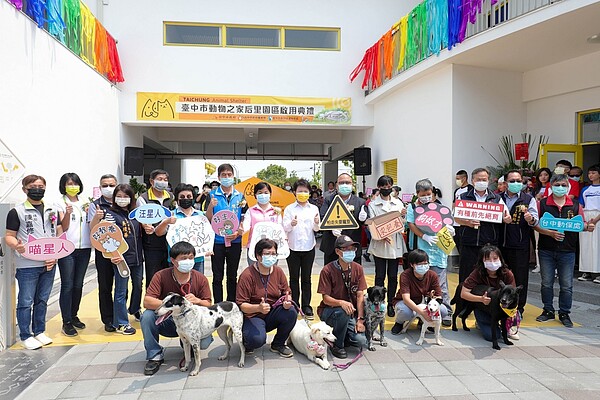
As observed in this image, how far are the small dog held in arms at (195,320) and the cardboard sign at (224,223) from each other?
109cm

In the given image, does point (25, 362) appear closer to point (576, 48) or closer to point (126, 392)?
point (126, 392)

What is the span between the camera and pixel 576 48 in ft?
22.5

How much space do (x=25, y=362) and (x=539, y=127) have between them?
9.01 metres

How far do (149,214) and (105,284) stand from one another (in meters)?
0.93

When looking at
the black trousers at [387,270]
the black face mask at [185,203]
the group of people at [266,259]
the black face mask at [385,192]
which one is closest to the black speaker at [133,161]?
the group of people at [266,259]

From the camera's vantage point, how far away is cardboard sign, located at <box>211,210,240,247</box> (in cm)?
438

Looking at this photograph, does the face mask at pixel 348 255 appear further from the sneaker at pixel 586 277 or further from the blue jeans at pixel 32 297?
the sneaker at pixel 586 277

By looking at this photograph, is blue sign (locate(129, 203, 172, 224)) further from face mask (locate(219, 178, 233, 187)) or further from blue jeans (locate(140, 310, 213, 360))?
blue jeans (locate(140, 310, 213, 360))

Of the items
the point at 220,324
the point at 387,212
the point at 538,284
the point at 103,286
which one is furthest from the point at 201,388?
the point at 538,284

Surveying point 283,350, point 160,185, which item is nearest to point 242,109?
point 160,185

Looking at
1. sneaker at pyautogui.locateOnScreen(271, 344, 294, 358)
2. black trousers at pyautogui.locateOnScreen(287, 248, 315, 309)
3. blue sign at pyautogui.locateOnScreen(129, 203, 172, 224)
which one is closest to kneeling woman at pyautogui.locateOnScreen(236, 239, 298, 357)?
sneaker at pyautogui.locateOnScreen(271, 344, 294, 358)

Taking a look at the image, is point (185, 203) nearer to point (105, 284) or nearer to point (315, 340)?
point (105, 284)

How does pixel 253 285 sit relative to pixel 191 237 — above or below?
below

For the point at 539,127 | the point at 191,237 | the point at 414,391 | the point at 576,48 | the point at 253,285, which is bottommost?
the point at 414,391
